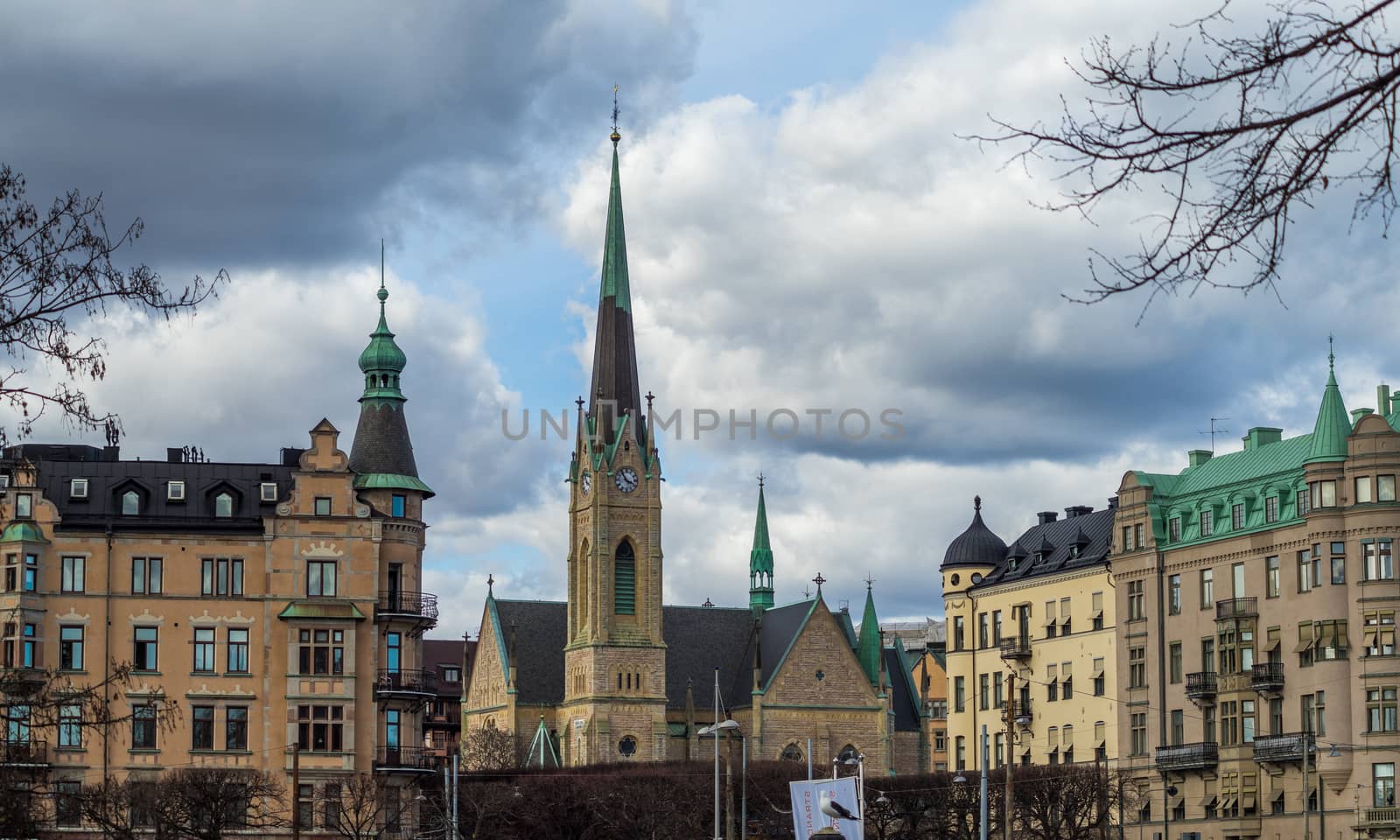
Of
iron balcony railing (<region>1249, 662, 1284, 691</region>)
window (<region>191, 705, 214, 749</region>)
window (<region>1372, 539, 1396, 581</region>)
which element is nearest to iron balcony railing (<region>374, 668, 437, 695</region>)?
window (<region>191, 705, 214, 749</region>)

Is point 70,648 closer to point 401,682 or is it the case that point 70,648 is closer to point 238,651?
point 238,651

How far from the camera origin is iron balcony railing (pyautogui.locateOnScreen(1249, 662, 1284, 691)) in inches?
3664

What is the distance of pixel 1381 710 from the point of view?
87.9m

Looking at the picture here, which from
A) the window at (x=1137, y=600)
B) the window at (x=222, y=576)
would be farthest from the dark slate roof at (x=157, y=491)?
the window at (x=1137, y=600)

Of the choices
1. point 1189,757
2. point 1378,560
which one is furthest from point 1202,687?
point 1378,560

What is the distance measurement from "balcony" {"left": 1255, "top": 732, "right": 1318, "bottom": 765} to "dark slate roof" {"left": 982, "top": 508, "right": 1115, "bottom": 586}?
57.0ft

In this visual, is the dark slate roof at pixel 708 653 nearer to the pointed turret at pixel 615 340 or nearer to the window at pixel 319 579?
the pointed turret at pixel 615 340

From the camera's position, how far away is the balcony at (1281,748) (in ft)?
294

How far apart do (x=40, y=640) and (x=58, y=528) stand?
4556mm

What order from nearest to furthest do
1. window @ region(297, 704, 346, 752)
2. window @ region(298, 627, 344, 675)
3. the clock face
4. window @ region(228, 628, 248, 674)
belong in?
window @ region(228, 628, 248, 674) < window @ region(297, 704, 346, 752) < window @ region(298, 627, 344, 675) < the clock face

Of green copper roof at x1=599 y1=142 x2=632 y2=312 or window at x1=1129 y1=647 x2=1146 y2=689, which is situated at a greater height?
green copper roof at x1=599 y1=142 x2=632 y2=312

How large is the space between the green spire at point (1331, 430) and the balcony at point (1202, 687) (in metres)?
10.9

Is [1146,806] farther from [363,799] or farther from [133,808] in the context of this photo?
[133,808]

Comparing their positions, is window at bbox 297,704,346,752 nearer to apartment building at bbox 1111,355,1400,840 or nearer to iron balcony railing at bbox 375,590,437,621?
iron balcony railing at bbox 375,590,437,621
